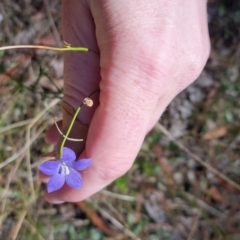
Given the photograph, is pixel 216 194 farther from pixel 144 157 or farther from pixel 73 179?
pixel 73 179

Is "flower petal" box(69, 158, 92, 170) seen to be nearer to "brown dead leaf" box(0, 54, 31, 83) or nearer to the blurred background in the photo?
the blurred background

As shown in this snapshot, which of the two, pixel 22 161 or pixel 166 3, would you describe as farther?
pixel 22 161

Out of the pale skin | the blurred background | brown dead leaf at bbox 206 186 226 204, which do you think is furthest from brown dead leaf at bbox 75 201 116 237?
the pale skin

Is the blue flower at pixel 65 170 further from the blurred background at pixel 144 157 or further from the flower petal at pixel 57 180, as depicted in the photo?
the blurred background at pixel 144 157

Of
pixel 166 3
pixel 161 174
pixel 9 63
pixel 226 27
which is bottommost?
pixel 161 174

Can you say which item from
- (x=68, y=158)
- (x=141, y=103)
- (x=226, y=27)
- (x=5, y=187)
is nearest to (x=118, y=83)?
(x=141, y=103)

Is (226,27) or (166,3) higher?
(166,3)

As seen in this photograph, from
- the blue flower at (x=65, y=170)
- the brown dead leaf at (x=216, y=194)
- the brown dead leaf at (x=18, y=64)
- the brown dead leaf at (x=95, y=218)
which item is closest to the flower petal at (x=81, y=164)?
the blue flower at (x=65, y=170)

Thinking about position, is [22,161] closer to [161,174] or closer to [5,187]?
[5,187]

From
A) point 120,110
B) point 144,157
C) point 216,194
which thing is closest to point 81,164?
point 120,110
